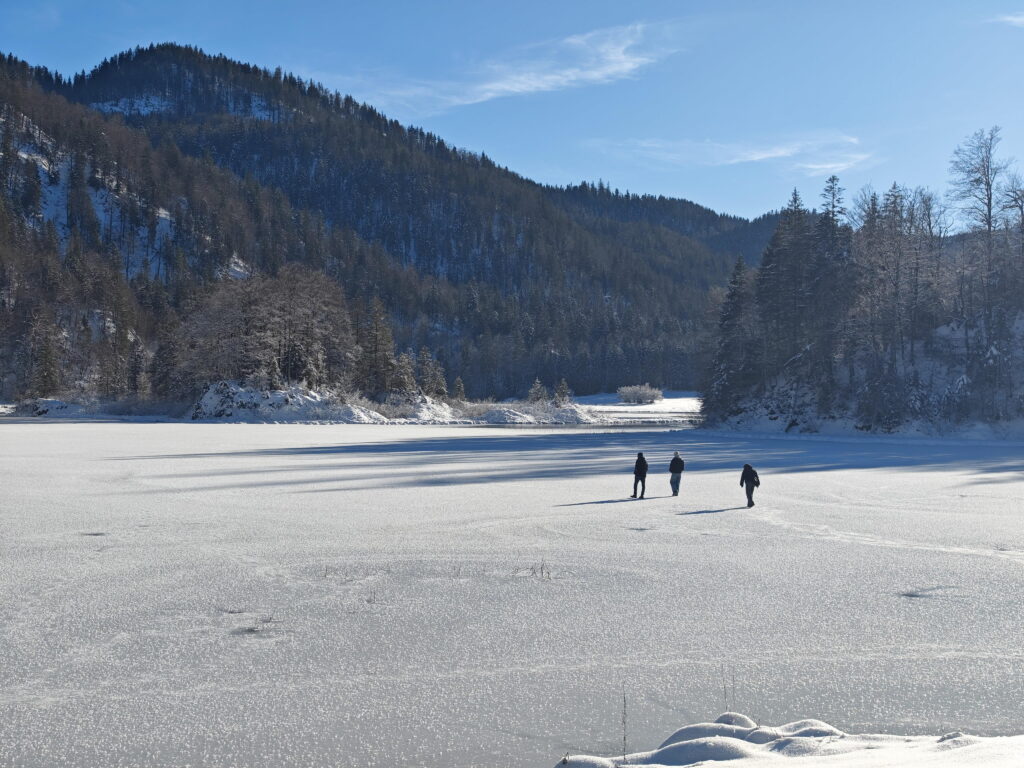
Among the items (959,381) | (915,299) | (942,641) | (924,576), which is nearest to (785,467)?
(924,576)

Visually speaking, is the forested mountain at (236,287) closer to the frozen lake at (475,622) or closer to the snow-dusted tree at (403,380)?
the snow-dusted tree at (403,380)

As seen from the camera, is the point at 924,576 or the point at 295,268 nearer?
the point at 924,576

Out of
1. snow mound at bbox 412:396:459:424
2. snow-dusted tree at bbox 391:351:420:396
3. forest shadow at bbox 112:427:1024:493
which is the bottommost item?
forest shadow at bbox 112:427:1024:493

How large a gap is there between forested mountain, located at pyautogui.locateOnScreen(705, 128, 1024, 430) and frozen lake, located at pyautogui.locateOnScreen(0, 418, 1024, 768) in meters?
30.7

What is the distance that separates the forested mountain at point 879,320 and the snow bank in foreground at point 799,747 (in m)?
43.0

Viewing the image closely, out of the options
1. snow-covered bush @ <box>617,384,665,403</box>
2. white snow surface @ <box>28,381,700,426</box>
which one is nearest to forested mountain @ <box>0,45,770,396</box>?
white snow surface @ <box>28,381,700,426</box>

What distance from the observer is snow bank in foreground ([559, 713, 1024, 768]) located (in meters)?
3.88

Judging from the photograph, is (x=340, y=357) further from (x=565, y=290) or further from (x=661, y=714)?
(x=565, y=290)

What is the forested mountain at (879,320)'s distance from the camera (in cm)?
4262

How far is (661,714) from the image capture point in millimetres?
5215

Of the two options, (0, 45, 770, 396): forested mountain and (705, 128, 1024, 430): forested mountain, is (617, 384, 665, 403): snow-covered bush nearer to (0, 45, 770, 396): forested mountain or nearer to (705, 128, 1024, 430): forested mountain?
(0, 45, 770, 396): forested mountain

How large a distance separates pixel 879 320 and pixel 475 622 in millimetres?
46746

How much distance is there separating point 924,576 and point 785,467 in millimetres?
15662

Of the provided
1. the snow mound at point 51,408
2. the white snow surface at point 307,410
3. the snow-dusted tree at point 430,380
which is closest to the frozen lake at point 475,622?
the white snow surface at point 307,410
